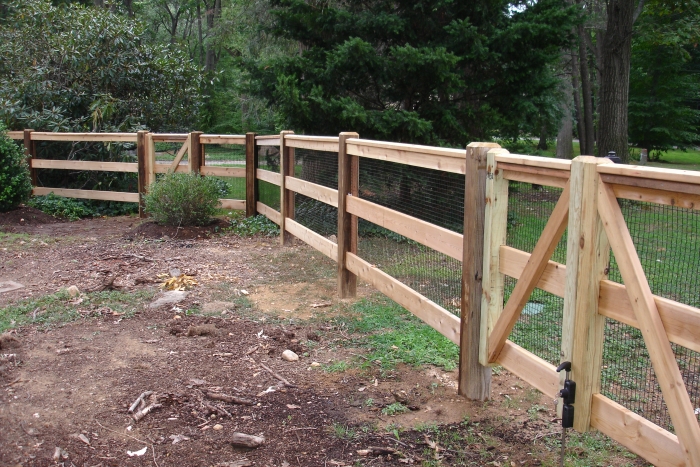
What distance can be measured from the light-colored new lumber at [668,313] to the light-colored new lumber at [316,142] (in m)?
4.07

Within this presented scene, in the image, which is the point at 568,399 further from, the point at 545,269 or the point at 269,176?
the point at 269,176

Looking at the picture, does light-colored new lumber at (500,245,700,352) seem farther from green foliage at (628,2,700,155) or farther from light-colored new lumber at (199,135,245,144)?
green foliage at (628,2,700,155)

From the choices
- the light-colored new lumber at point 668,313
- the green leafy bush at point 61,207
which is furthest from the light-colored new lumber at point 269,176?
the light-colored new lumber at point 668,313

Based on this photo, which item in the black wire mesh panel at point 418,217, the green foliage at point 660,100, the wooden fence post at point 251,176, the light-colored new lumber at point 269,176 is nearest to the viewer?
the black wire mesh panel at point 418,217

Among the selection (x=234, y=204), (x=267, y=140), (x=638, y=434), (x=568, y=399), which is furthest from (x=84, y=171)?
(x=638, y=434)

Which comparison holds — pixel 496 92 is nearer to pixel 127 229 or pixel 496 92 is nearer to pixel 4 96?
A: pixel 127 229

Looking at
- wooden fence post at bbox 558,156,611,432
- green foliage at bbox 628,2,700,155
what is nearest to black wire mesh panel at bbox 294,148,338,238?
wooden fence post at bbox 558,156,611,432

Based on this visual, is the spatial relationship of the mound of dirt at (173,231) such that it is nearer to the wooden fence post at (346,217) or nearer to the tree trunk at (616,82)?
the wooden fence post at (346,217)

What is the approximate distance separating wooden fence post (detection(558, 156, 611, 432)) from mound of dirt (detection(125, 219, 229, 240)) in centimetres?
719

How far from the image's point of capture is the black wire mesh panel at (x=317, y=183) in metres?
7.45

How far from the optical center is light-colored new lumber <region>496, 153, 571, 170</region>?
122 inches

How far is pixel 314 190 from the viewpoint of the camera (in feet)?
24.1

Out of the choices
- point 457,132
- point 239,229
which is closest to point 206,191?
point 239,229

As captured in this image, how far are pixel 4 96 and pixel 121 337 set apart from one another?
10423 millimetres
